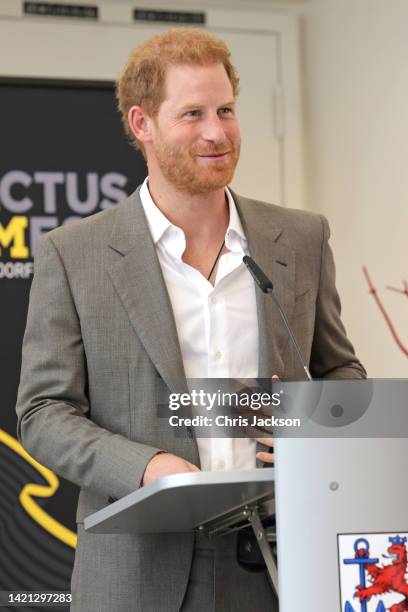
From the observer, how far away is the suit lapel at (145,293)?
2.08m

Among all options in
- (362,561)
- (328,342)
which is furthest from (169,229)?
(362,561)

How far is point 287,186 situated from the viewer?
4.11 metres

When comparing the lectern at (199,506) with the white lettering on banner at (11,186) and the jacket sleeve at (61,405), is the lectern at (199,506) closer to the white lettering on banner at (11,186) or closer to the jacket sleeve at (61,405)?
the jacket sleeve at (61,405)

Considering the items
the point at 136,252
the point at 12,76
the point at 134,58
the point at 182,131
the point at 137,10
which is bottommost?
the point at 136,252

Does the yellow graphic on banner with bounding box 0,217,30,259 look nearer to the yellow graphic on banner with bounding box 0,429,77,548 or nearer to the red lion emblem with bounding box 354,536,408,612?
the yellow graphic on banner with bounding box 0,429,77,548

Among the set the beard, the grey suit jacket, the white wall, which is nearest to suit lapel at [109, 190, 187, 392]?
the grey suit jacket

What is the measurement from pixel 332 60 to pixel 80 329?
2.14 meters

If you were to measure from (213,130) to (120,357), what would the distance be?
19.5 inches

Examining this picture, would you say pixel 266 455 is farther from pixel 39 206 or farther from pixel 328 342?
pixel 39 206

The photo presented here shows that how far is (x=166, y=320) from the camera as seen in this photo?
2.12m

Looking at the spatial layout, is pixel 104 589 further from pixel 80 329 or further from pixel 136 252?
pixel 136 252

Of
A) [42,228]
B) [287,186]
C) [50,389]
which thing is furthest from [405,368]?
[50,389]

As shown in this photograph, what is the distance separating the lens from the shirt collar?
2.31m

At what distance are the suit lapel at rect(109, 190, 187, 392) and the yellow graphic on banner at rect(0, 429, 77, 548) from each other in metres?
1.49
